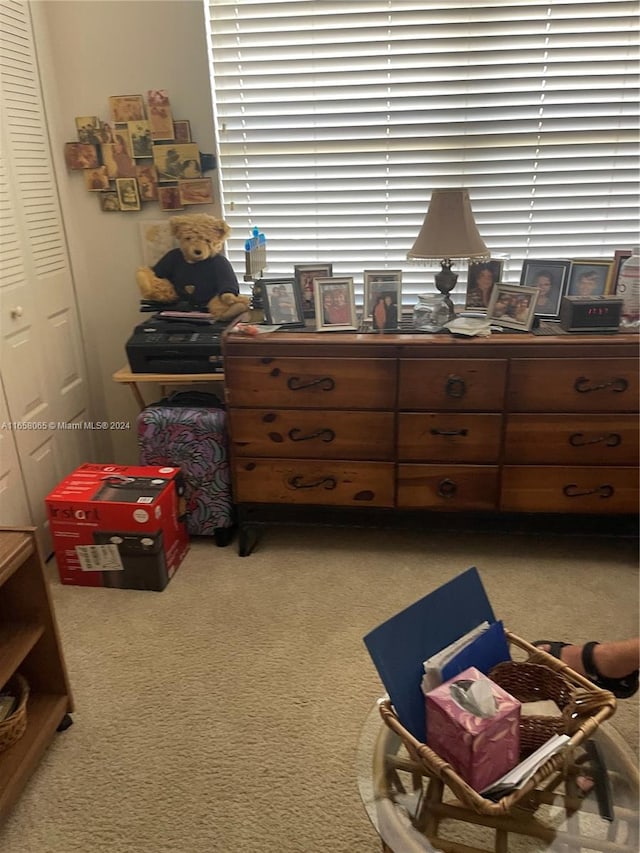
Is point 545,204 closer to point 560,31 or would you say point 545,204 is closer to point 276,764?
point 560,31

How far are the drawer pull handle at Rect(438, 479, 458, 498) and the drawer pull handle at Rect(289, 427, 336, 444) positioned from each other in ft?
1.40

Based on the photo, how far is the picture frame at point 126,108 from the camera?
2.45 meters

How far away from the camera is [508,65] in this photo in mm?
2387

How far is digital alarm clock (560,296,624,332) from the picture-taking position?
2.11 m

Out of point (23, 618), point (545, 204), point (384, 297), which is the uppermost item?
point (545, 204)

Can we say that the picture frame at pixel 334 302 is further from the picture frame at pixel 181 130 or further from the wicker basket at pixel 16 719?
the wicker basket at pixel 16 719

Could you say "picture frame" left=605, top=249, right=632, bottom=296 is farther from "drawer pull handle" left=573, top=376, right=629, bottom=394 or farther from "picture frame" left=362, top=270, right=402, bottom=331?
"picture frame" left=362, top=270, right=402, bottom=331

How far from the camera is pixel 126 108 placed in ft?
8.09

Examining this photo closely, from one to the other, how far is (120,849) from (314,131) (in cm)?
242

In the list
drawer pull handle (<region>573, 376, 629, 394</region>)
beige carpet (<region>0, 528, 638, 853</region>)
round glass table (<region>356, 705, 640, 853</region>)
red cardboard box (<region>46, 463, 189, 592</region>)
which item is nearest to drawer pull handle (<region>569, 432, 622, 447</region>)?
drawer pull handle (<region>573, 376, 629, 394</region>)

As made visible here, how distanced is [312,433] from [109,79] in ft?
5.18

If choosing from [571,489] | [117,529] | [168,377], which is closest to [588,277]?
[571,489]

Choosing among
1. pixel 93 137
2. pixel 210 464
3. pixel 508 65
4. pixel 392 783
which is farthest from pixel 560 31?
pixel 392 783

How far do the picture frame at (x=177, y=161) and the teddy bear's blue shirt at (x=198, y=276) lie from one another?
0.97 feet
